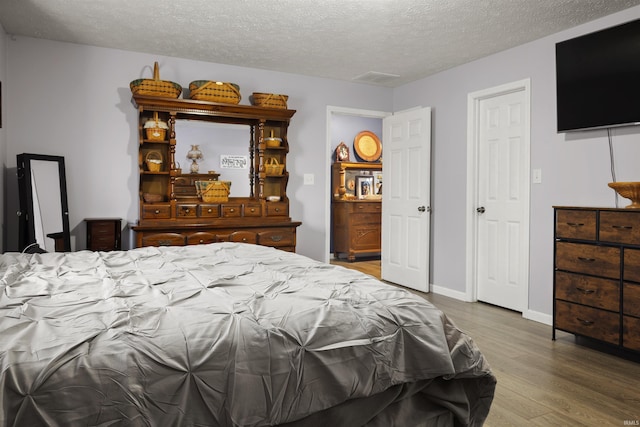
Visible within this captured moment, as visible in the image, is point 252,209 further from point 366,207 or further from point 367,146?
point 367,146

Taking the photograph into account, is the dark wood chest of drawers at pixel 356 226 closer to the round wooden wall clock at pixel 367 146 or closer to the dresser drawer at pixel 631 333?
the round wooden wall clock at pixel 367 146

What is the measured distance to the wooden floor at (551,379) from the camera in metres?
2.20

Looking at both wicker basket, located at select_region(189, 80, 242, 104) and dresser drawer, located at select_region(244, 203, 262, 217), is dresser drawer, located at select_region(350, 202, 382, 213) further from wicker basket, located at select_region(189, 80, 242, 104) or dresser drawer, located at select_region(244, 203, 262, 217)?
wicker basket, located at select_region(189, 80, 242, 104)

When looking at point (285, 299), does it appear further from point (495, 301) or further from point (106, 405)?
point (495, 301)

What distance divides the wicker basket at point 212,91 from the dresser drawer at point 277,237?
1.32 m

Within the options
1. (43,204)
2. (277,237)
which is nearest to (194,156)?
(277,237)

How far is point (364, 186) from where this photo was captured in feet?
24.7

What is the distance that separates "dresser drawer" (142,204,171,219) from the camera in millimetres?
4129

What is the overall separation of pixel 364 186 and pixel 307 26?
416 centimetres

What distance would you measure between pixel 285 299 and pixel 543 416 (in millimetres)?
1514

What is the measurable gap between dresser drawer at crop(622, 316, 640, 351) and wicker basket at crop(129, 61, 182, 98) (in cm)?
394

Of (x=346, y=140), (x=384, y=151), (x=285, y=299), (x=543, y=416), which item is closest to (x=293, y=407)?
(x=285, y=299)

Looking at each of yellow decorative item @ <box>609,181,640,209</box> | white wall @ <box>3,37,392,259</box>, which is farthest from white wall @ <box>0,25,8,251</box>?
yellow decorative item @ <box>609,181,640,209</box>

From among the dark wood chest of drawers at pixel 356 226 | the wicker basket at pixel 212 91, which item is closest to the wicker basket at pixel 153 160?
the wicker basket at pixel 212 91
